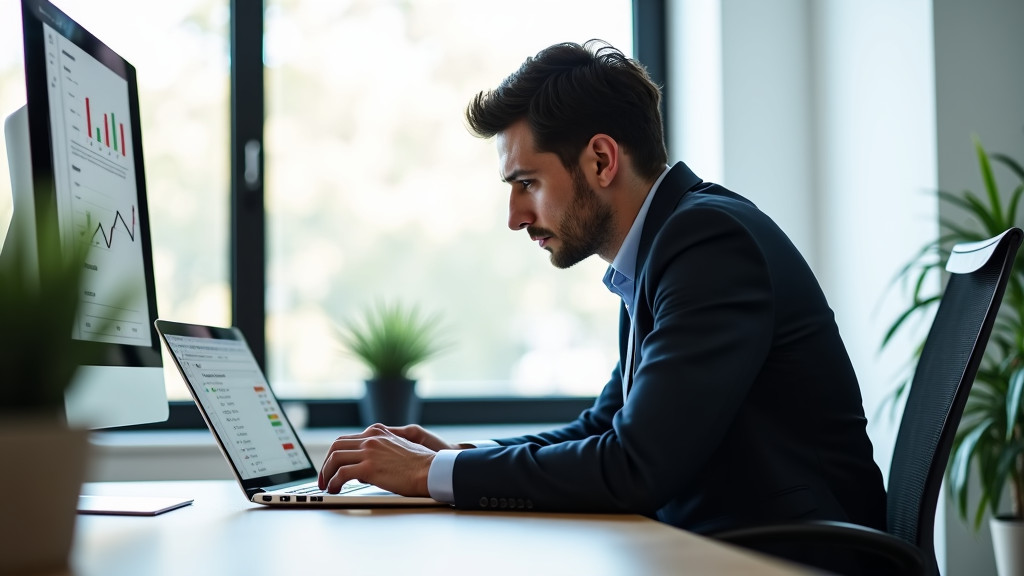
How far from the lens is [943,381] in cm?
123

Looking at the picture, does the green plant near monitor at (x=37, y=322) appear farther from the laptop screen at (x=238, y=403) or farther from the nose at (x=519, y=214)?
the nose at (x=519, y=214)

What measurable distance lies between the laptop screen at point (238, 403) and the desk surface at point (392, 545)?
A: 15cm

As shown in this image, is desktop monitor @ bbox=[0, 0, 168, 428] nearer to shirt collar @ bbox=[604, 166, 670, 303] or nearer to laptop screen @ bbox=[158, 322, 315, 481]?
laptop screen @ bbox=[158, 322, 315, 481]

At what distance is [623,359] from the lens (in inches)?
65.5

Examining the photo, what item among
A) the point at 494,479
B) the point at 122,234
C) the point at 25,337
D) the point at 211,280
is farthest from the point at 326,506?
the point at 211,280

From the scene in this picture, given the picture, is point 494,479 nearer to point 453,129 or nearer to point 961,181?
point 961,181

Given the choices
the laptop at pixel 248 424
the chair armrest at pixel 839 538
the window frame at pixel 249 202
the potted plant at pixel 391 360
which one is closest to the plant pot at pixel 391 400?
the potted plant at pixel 391 360

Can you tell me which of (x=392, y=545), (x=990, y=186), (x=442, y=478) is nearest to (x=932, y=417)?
(x=442, y=478)

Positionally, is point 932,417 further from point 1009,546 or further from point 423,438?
point 1009,546

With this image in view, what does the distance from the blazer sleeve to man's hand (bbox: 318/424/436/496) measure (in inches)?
3.1

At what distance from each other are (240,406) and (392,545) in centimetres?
62

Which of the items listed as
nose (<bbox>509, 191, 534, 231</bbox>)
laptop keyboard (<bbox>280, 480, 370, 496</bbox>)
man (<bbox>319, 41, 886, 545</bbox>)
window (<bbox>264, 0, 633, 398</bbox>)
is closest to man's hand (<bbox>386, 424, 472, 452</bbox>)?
man (<bbox>319, 41, 886, 545</bbox>)

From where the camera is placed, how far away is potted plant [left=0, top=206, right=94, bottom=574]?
2.09 ft

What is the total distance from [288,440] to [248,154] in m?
1.82
